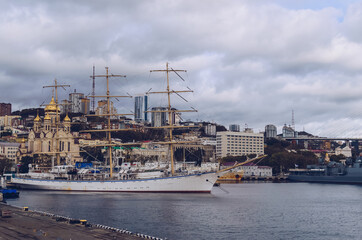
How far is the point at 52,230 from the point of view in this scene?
31734 millimetres

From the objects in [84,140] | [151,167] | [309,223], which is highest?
[84,140]

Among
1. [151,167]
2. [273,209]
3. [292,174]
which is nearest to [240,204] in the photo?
[273,209]

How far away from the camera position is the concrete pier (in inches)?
1154

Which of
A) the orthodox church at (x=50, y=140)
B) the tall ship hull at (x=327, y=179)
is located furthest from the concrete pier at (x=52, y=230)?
the orthodox church at (x=50, y=140)

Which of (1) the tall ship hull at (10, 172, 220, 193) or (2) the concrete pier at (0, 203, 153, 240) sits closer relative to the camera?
(2) the concrete pier at (0, 203, 153, 240)

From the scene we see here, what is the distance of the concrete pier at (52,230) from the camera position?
29.3 meters

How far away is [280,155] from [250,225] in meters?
137

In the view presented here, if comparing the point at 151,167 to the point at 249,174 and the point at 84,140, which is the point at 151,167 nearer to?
the point at 249,174

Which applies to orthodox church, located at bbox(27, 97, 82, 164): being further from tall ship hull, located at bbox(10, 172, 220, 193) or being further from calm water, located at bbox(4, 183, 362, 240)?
calm water, located at bbox(4, 183, 362, 240)

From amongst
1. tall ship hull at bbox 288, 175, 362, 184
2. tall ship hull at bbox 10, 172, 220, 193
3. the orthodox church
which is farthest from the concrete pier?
the orthodox church

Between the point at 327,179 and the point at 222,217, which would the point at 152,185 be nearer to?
the point at 222,217

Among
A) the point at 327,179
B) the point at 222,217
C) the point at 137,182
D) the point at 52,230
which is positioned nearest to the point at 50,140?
the point at 137,182

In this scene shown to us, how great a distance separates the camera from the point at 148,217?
45.8m

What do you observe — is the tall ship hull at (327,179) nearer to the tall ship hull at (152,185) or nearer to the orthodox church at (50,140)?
the tall ship hull at (152,185)
